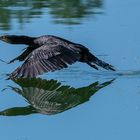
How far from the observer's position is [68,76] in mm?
11070

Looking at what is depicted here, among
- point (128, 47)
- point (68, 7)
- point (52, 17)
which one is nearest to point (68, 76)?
point (128, 47)

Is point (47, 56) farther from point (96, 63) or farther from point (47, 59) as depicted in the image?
point (96, 63)

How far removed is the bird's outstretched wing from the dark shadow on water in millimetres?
2734

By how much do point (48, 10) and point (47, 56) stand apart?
15.0 feet

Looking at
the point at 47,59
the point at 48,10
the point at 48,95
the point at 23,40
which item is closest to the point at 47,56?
the point at 47,59

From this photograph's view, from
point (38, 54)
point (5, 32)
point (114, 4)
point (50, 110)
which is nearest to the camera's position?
point (50, 110)

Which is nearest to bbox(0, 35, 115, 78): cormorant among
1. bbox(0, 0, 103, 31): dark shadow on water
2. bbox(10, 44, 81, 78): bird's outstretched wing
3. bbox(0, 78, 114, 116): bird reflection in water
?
bbox(10, 44, 81, 78): bird's outstretched wing

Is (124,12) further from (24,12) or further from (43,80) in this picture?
(43,80)

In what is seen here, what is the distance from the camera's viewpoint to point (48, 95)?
10.3 m

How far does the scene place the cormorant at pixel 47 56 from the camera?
10305mm

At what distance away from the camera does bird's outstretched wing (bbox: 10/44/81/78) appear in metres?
10.3

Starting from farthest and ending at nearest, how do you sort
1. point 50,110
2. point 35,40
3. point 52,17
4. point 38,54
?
point 52,17
point 35,40
point 38,54
point 50,110

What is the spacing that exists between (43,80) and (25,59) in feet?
1.16

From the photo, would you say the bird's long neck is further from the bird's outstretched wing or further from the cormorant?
the bird's outstretched wing
